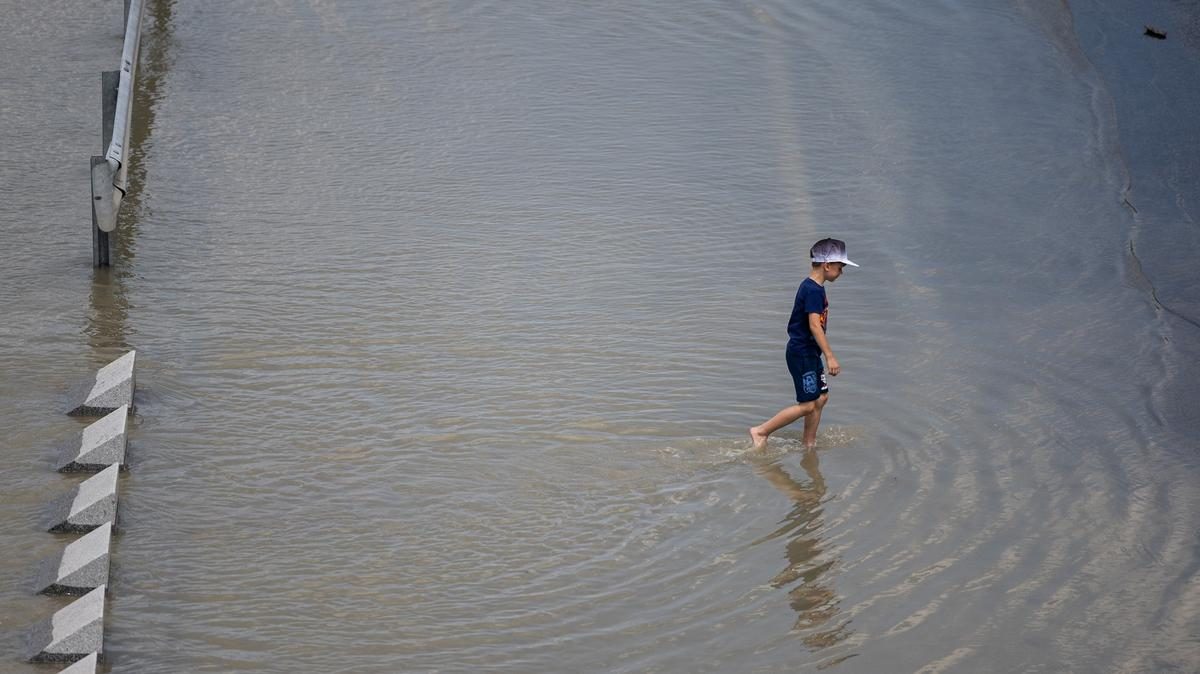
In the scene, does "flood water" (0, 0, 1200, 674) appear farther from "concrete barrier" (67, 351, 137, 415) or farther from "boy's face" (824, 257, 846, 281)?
"boy's face" (824, 257, 846, 281)

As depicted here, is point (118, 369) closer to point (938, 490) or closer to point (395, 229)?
point (395, 229)

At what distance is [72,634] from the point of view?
5.04 m

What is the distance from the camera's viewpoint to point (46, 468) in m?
6.51

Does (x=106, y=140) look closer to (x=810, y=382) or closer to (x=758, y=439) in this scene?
(x=758, y=439)

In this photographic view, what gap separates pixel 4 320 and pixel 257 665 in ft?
13.1

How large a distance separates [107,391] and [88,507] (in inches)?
48.7

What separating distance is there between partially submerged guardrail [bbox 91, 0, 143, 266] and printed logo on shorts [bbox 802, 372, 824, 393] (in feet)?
15.2

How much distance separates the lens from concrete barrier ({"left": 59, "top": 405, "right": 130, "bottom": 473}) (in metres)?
6.48

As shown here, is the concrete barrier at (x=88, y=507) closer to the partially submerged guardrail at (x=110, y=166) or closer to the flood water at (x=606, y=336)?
the flood water at (x=606, y=336)

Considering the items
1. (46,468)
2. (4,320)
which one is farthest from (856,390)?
(4,320)

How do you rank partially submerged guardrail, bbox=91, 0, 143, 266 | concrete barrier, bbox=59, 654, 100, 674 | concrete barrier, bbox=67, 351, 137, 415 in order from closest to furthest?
concrete barrier, bbox=59, 654, 100, 674 → concrete barrier, bbox=67, 351, 137, 415 → partially submerged guardrail, bbox=91, 0, 143, 266

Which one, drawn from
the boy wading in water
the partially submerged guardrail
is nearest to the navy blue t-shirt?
the boy wading in water

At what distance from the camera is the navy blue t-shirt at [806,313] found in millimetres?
7289

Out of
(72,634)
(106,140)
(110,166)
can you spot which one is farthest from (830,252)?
(106,140)
